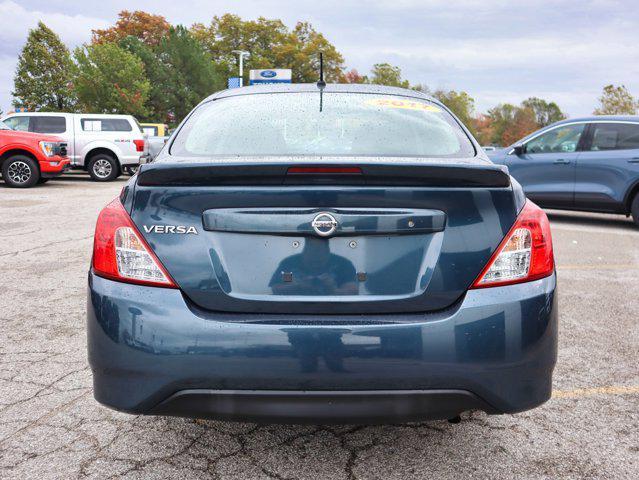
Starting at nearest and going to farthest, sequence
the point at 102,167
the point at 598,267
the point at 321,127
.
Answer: the point at 321,127 < the point at 598,267 < the point at 102,167

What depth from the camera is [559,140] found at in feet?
35.9

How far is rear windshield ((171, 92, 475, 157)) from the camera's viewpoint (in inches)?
111

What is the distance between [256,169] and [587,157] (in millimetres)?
9498

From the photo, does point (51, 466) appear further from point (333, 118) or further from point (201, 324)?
point (333, 118)

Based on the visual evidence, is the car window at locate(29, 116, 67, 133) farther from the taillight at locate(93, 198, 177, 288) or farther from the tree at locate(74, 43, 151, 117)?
the tree at locate(74, 43, 151, 117)

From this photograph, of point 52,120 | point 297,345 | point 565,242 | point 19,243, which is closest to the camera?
point 297,345

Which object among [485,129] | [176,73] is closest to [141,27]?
[176,73]

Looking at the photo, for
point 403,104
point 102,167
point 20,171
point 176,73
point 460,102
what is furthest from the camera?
point 460,102

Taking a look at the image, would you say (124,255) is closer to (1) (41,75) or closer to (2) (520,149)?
(2) (520,149)

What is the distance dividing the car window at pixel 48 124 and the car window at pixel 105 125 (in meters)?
0.56

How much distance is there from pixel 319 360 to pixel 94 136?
1875cm

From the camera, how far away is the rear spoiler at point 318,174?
2311 mm

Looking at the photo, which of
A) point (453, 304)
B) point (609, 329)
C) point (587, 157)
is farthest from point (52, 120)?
point (453, 304)

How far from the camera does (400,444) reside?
2.87 metres
